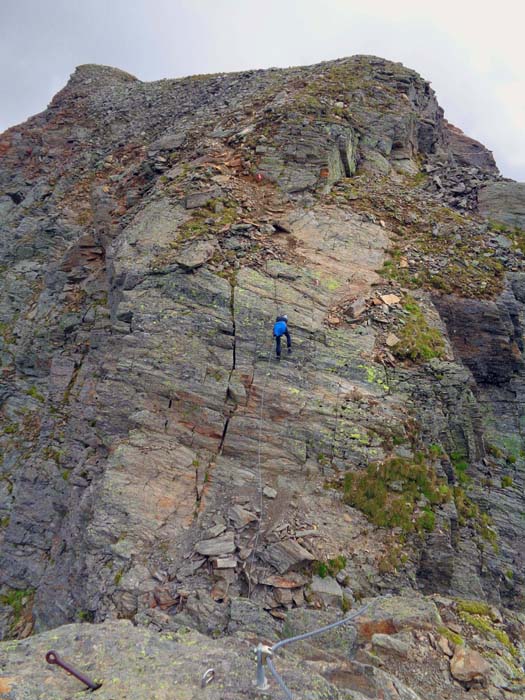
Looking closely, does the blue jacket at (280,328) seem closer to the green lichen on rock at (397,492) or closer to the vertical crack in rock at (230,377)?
the vertical crack in rock at (230,377)

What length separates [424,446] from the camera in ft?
40.1

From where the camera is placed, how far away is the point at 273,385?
1276 cm

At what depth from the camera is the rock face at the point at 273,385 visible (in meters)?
10.1

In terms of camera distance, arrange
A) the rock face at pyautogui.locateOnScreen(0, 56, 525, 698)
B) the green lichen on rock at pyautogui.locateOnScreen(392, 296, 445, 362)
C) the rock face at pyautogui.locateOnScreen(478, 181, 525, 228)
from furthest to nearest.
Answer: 1. the rock face at pyautogui.locateOnScreen(478, 181, 525, 228)
2. the green lichen on rock at pyautogui.locateOnScreen(392, 296, 445, 362)
3. the rock face at pyautogui.locateOnScreen(0, 56, 525, 698)

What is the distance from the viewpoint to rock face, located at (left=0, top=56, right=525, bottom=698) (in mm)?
10133

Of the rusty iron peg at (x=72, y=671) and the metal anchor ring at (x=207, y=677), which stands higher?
the metal anchor ring at (x=207, y=677)

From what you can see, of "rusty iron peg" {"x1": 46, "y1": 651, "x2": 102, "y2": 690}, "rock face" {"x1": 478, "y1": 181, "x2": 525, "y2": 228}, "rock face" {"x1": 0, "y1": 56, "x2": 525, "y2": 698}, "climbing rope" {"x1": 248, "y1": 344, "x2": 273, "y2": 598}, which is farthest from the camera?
"rock face" {"x1": 478, "y1": 181, "x2": 525, "y2": 228}

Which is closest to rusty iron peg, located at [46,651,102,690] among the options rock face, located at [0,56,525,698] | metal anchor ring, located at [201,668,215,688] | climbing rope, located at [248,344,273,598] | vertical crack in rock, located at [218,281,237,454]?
metal anchor ring, located at [201,668,215,688]

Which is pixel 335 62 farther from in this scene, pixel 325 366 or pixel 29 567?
pixel 29 567

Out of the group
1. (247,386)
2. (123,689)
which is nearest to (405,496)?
(247,386)

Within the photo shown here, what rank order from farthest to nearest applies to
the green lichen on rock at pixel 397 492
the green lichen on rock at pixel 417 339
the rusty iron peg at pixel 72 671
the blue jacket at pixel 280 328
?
the green lichen on rock at pixel 417 339 < the blue jacket at pixel 280 328 < the green lichen on rock at pixel 397 492 < the rusty iron peg at pixel 72 671

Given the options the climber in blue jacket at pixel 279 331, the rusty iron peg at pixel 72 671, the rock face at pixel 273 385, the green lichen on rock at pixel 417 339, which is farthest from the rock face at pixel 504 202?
the rusty iron peg at pixel 72 671

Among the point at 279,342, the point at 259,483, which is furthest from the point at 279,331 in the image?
the point at 259,483

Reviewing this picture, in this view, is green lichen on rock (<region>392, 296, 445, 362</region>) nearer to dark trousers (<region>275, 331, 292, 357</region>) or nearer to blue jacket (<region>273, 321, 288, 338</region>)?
dark trousers (<region>275, 331, 292, 357</region>)
